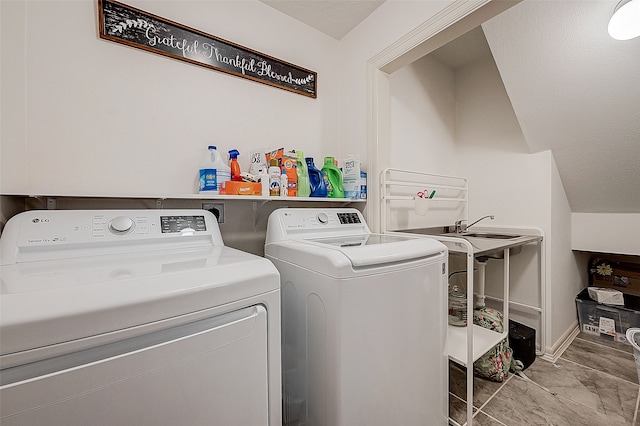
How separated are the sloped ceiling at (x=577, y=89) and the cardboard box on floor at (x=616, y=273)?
67 centimetres

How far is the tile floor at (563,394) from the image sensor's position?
1.52 m

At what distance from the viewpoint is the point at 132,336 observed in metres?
0.62

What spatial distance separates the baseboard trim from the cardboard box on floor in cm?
58

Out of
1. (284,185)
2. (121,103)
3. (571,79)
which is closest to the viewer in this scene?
(121,103)

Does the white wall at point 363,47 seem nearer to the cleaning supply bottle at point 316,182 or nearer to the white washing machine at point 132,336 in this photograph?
the cleaning supply bottle at point 316,182

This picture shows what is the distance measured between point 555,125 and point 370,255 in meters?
2.06

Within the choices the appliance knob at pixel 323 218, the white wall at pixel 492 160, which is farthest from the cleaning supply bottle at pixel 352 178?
the white wall at pixel 492 160

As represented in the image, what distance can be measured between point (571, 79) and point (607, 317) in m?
2.08

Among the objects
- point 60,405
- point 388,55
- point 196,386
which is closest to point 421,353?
point 196,386

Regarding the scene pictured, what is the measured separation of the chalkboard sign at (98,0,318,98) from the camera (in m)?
1.31

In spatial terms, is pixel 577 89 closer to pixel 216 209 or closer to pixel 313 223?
pixel 313 223

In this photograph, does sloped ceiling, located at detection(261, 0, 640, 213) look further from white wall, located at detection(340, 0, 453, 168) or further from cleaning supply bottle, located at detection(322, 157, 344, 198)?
cleaning supply bottle, located at detection(322, 157, 344, 198)

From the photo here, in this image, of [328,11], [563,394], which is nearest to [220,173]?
[328,11]

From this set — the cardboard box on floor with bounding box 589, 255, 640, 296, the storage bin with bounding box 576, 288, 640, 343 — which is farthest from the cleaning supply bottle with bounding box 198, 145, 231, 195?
the cardboard box on floor with bounding box 589, 255, 640, 296
